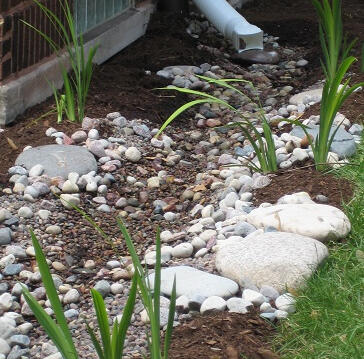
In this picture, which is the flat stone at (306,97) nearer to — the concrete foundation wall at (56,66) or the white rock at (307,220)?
the concrete foundation wall at (56,66)

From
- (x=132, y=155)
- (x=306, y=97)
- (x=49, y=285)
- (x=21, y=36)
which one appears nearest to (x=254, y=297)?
(x=49, y=285)

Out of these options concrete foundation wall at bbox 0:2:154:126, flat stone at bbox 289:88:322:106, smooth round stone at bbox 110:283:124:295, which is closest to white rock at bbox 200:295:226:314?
smooth round stone at bbox 110:283:124:295

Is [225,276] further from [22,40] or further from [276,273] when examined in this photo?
[22,40]

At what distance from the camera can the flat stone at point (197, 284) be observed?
3279 mm

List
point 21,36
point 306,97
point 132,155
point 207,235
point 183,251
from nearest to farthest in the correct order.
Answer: point 183,251 < point 207,235 < point 132,155 < point 21,36 < point 306,97

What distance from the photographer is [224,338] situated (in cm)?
295

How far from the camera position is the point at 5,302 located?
335 cm

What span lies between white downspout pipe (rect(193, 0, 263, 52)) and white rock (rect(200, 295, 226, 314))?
3699 millimetres

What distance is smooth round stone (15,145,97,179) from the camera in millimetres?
4371

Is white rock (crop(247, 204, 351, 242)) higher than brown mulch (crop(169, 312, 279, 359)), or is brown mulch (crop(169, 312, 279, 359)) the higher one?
brown mulch (crop(169, 312, 279, 359))

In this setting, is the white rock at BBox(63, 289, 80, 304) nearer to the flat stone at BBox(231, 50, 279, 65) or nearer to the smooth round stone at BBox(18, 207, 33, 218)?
the smooth round stone at BBox(18, 207, 33, 218)

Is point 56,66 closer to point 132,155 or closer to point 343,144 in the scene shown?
point 132,155

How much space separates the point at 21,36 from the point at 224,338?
264cm

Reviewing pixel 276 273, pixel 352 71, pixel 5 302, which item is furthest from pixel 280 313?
pixel 352 71
